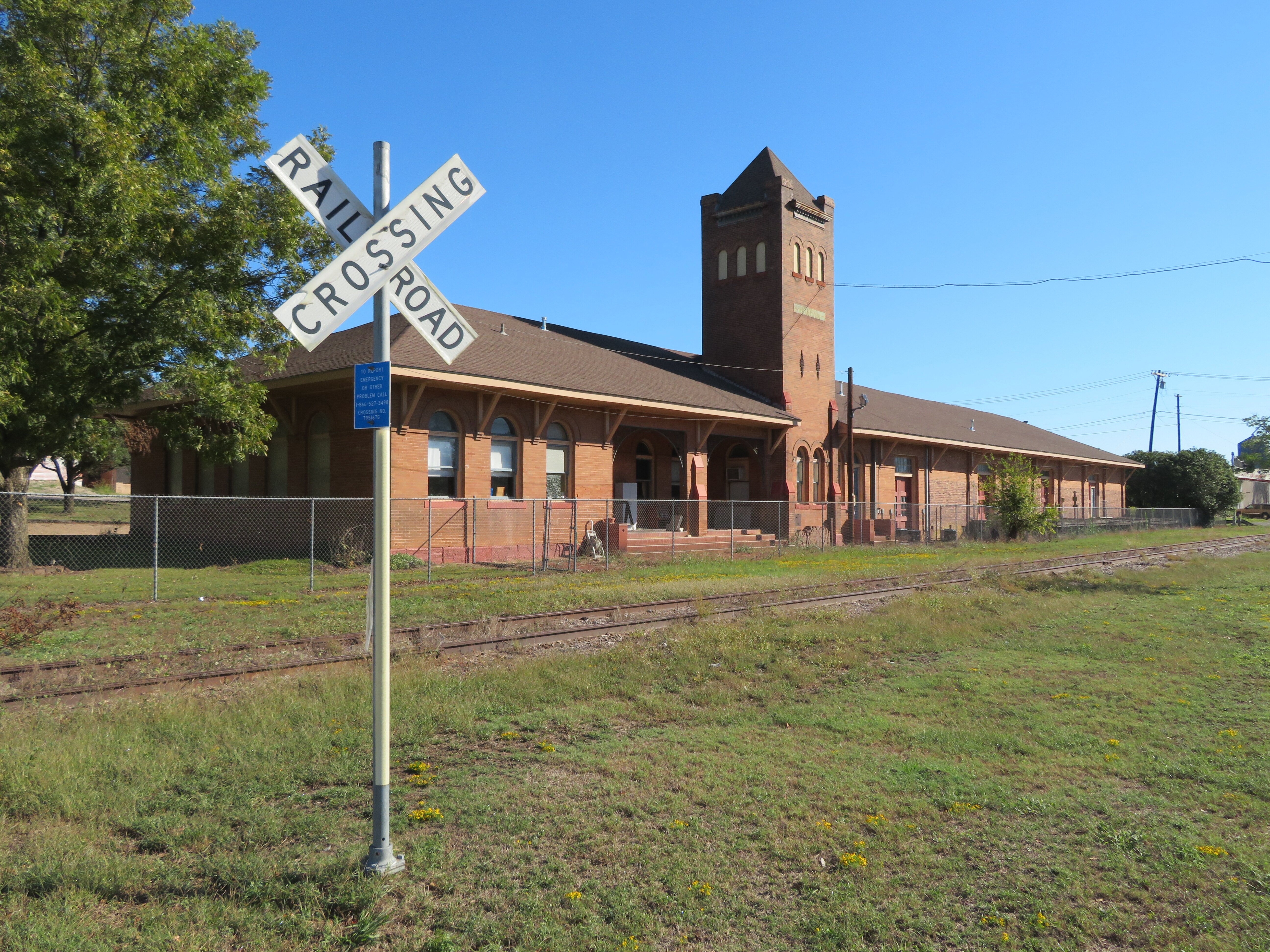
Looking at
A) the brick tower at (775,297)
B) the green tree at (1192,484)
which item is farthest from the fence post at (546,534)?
the green tree at (1192,484)

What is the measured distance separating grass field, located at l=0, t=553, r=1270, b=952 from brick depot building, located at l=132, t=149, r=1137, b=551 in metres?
14.0

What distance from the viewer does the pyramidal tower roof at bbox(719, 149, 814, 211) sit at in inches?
1361

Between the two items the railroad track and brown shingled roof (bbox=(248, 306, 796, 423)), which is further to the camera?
brown shingled roof (bbox=(248, 306, 796, 423))

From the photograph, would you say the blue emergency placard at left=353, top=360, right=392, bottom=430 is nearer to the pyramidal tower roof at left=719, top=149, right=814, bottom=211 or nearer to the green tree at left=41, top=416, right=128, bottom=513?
the green tree at left=41, top=416, right=128, bottom=513

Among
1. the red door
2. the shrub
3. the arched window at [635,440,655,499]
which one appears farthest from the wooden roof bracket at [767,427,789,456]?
the shrub

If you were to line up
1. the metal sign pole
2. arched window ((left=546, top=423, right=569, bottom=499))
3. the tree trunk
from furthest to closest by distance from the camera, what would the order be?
arched window ((left=546, top=423, right=569, bottom=499)) → the tree trunk → the metal sign pole

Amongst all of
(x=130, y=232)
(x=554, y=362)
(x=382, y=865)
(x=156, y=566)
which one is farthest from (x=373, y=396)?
(x=554, y=362)

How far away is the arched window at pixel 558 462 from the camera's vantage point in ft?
84.6

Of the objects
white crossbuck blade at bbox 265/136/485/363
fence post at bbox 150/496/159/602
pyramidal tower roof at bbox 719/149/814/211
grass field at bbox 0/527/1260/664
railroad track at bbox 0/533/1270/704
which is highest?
pyramidal tower roof at bbox 719/149/814/211

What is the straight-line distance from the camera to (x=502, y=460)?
24594 millimetres

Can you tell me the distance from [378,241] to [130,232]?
15105 mm

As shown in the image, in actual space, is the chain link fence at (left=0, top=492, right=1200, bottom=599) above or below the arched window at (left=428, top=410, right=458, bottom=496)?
below

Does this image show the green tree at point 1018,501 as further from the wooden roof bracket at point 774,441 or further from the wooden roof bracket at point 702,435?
the wooden roof bracket at point 702,435

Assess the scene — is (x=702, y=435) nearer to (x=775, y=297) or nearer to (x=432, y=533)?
(x=775, y=297)
